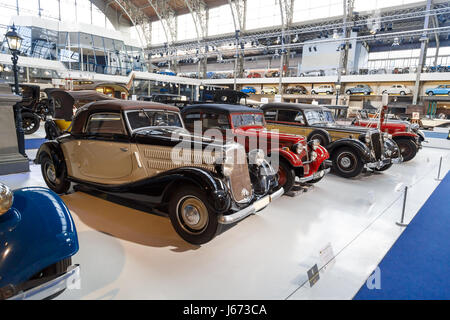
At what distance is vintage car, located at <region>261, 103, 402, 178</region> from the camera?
5.87 metres

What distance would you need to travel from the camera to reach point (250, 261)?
2.74 metres

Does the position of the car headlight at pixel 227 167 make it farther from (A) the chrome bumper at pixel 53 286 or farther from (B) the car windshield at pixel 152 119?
(A) the chrome bumper at pixel 53 286

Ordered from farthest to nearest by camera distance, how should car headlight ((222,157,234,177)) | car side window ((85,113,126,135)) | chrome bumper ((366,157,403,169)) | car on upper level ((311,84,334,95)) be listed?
car on upper level ((311,84,334,95)) → chrome bumper ((366,157,403,169)) → car side window ((85,113,126,135)) → car headlight ((222,157,234,177))

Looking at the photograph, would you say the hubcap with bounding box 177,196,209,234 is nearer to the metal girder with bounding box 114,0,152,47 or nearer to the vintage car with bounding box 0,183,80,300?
the vintage car with bounding box 0,183,80,300

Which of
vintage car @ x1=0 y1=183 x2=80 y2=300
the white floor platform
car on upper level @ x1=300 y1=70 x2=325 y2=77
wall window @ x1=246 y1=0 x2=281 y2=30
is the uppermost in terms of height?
wall window @ x1=246 y1=0 x2=281 y2=30

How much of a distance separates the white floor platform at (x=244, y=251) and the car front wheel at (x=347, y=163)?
1.34 metres

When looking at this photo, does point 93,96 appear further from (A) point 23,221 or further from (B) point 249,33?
(B) point 249,33

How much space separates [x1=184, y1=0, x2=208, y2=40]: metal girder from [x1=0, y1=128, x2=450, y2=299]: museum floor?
31.4 m

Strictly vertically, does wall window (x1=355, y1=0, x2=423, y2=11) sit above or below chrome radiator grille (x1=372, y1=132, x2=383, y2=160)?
above

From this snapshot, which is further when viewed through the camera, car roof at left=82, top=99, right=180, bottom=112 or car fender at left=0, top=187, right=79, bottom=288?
car roof at left=82, top=99, right=180, bottom=112

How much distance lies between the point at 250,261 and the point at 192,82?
28.0 metres

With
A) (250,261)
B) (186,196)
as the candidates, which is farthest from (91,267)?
(250,261)

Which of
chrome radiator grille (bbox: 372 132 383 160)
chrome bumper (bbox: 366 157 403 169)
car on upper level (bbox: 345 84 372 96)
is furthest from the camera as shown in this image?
car on upper level (bbox: 345 84 372 96)

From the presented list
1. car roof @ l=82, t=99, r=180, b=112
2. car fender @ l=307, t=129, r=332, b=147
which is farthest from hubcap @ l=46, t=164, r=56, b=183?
car fender @ l=307, t=129, r=332, b=147
